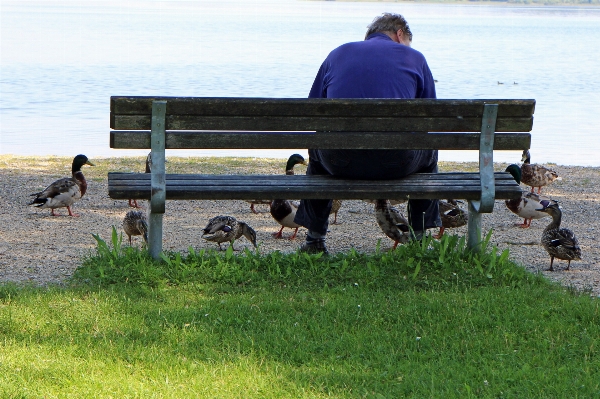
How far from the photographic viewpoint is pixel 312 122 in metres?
6.28

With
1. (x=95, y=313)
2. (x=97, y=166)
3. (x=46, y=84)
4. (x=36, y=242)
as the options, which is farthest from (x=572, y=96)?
(x=95, y=313)

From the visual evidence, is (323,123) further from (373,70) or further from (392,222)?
(392,222)

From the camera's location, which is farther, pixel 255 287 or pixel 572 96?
pixel 572 96

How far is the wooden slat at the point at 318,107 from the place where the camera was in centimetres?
608

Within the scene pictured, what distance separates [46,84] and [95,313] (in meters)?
26.2

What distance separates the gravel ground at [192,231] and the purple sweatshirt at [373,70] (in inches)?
76.2

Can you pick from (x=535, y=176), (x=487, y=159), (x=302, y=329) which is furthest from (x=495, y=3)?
(x=302, y=329)

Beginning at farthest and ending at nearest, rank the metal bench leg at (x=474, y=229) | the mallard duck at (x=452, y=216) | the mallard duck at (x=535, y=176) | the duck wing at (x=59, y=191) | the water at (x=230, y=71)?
1. the water at (x=230, y=71)
2. the mallard duck at (x=535, y=176)
3. the duck wing at (x=59, y=191)
4. the mallard duck at (x=452, y=216)
5. the metal bench leg at (x=474, y=229)

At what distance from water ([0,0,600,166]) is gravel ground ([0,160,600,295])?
6833 mm

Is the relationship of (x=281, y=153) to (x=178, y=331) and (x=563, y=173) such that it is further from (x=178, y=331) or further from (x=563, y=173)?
(x=178, y=331)

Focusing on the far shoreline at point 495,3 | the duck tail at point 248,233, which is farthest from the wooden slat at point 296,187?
the far shoreline at point 495,3

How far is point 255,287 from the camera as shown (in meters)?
6.14

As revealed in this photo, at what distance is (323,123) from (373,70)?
72cm

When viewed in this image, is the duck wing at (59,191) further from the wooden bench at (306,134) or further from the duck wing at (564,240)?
the duck wing at (564,240)
